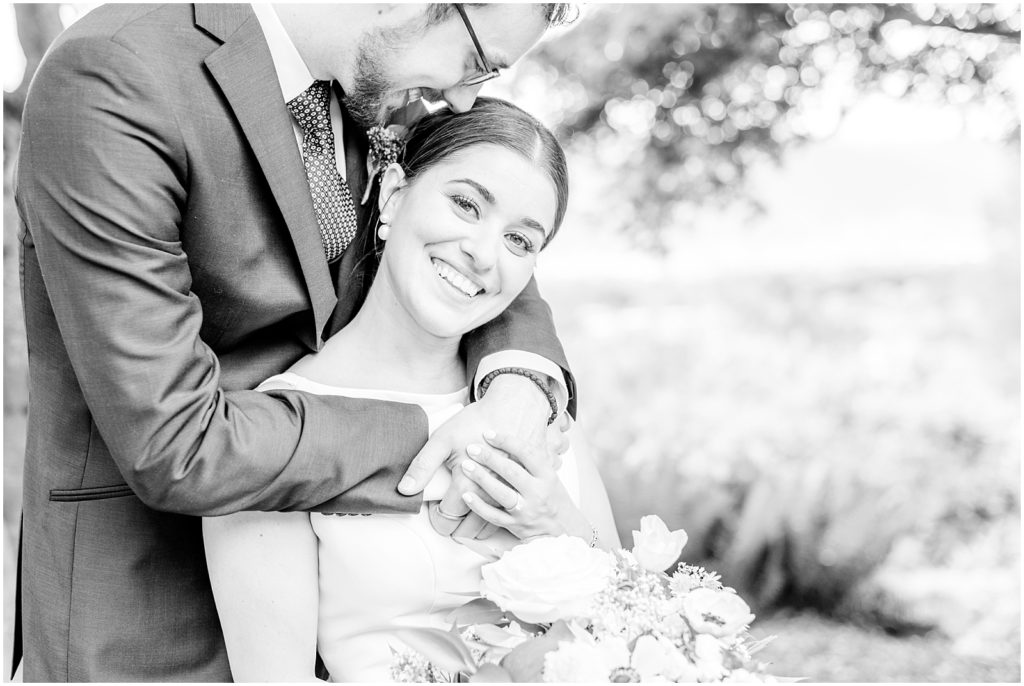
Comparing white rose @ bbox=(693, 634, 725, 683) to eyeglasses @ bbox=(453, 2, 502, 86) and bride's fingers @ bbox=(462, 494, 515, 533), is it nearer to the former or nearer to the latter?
bride's fingers @ bbox=(462, 494, 515, 533)

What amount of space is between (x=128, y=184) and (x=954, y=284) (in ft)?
22.8

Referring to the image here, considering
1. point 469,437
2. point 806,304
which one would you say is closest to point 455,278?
point 469,437

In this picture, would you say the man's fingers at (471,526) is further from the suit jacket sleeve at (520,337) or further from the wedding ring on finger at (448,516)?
the suit jacket sleeve at (520,337)

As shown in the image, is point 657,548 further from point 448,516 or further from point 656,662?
point 448,516

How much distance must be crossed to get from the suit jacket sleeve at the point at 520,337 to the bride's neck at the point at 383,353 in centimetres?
7

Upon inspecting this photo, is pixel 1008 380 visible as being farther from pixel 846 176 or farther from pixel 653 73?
pixel 653 73

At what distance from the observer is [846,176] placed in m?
7.50

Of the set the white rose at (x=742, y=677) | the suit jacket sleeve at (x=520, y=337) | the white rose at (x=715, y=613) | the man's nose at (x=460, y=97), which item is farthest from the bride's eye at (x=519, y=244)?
the white rose at (x=742, y=677)

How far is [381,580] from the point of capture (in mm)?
1943

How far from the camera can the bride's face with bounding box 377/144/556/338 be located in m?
2.08

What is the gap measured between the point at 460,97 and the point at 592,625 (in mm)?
1221

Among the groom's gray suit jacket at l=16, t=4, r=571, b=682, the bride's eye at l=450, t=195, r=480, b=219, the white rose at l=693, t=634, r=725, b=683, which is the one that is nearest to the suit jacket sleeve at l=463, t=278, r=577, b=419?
the groom's gray suit jacket at l=16, t=4, r=571, b=682

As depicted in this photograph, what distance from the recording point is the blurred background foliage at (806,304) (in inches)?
162

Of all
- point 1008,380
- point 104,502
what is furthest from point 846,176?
point 104,502
